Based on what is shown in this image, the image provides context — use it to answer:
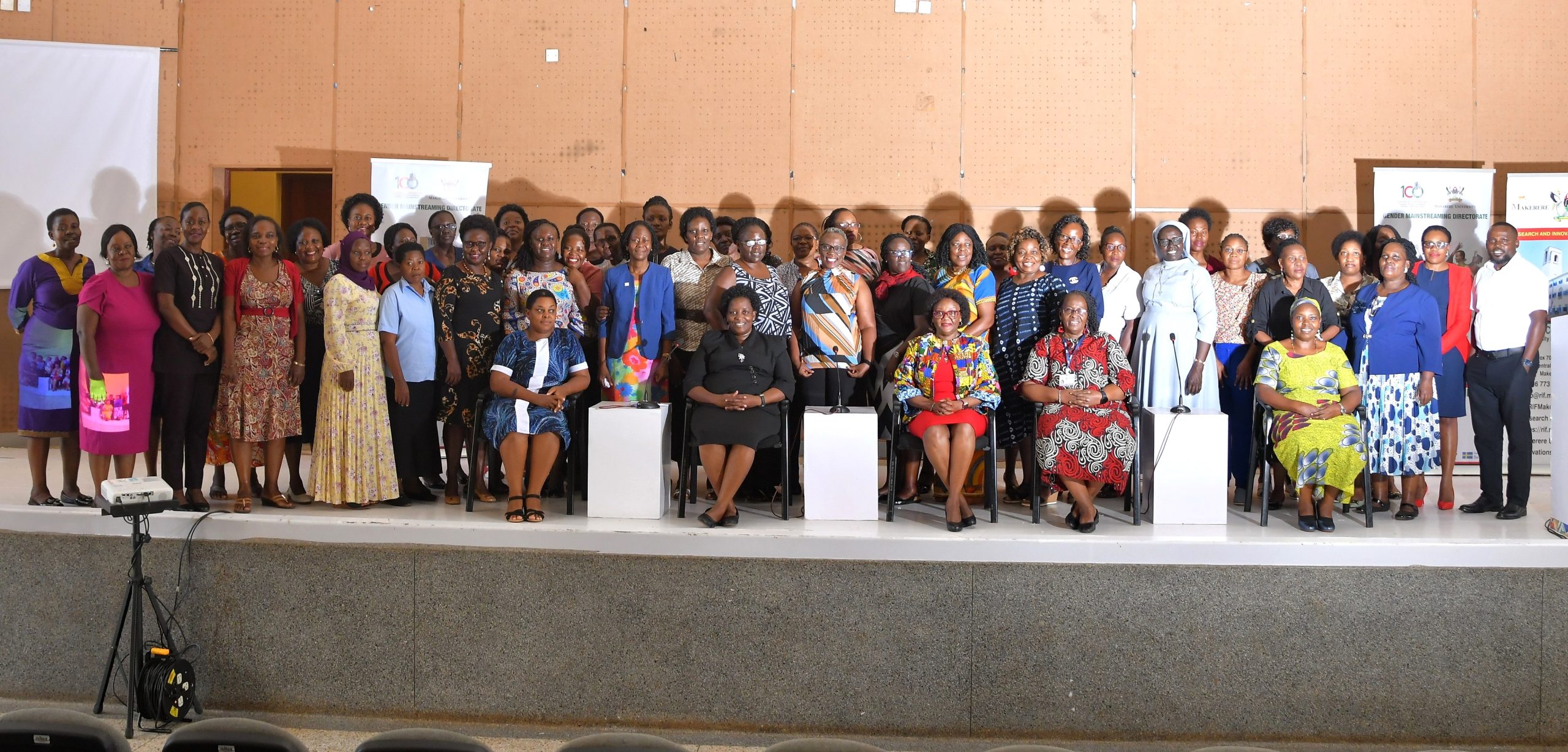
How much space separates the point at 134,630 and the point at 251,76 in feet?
16.4

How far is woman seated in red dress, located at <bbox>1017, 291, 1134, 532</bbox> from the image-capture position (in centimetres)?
466

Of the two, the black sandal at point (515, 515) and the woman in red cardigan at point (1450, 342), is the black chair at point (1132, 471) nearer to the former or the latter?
the woman in red cardigan at point (1450, 342)

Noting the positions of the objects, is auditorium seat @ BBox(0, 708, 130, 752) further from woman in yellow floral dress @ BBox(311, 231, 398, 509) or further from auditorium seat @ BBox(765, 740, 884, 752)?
woman in yellow floral dress @ BBox(311, 231, 398, 509)

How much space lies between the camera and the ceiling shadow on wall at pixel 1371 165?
7.49 m

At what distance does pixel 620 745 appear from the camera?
1.80 m

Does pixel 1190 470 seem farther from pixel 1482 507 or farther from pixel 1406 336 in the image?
pixel 1482 507

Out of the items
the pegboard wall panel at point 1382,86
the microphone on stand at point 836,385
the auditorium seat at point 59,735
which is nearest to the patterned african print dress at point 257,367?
the microphone on stand at point 836,385

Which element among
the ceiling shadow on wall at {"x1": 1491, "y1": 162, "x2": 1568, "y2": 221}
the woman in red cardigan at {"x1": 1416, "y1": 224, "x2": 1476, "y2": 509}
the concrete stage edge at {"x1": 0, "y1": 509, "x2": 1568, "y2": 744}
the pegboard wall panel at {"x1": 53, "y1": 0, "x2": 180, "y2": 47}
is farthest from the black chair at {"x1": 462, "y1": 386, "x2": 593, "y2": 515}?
the ceiling shadow on wall at {"x1": 1491, "y1": 162, "x2": 1568, "y2": 221}

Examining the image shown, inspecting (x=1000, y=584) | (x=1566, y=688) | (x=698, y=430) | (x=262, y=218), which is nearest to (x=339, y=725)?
(x=698, y=430)

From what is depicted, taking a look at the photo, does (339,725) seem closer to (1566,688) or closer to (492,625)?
(492,625)

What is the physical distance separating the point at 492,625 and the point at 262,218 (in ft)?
6.94

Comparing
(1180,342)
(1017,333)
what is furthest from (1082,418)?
(1180,342)

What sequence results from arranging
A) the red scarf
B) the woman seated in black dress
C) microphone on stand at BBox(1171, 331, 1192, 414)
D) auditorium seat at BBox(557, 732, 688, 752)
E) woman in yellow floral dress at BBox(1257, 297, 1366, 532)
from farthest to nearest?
1. the red scarf
2. microphone on stand at BBox(1171, 331, 1192, 414)
3. the woman seated in black dress
4. woman in yellow floral dress at BBox(1257, 297, 1366, 532)
5. auditorium seat at BBox(557, 732, 688, 752)

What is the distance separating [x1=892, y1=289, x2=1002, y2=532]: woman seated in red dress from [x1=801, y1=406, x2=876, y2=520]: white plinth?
9.7 inches
